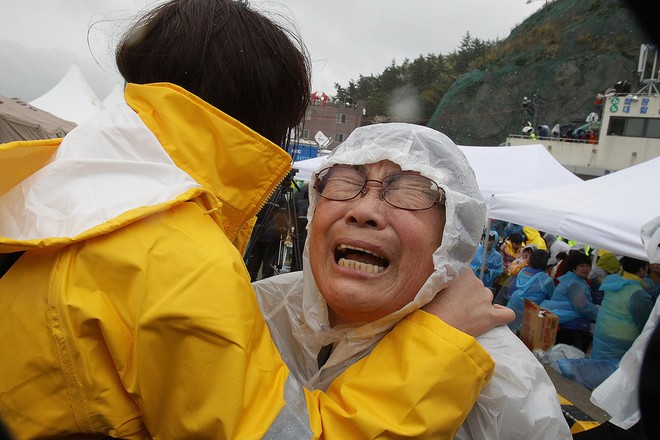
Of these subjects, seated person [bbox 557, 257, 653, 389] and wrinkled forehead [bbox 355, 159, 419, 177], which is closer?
wrinkled forehead [bbox 355, 159, 419, 177]

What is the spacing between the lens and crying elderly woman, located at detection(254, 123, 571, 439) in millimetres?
1365

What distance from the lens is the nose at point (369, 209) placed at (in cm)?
142

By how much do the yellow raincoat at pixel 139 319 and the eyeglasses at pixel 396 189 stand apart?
51 cm

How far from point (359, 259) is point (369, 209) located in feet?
0.53

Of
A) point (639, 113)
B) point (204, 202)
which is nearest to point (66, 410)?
point (204, 202)

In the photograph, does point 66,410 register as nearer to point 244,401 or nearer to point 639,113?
point 244,401

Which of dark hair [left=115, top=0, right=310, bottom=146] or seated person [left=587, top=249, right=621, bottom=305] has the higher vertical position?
dark hair [left=115, top=0, right=310, bottom=146]

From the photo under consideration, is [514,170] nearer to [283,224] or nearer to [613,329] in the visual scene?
[613,329]

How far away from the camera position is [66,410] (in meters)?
0.93

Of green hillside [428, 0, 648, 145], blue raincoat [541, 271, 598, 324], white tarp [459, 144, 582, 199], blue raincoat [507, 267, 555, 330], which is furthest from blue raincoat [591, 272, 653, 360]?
green hillside [428, 0, 648, 145]

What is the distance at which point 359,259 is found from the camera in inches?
57.4

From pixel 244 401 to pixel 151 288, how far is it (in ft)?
0.97

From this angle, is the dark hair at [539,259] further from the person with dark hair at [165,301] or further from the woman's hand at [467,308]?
the person with dark hair at [165,301]

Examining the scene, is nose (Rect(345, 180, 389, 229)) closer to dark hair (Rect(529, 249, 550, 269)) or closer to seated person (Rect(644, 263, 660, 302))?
seated person (Rect(644, 263, 660, 302))
